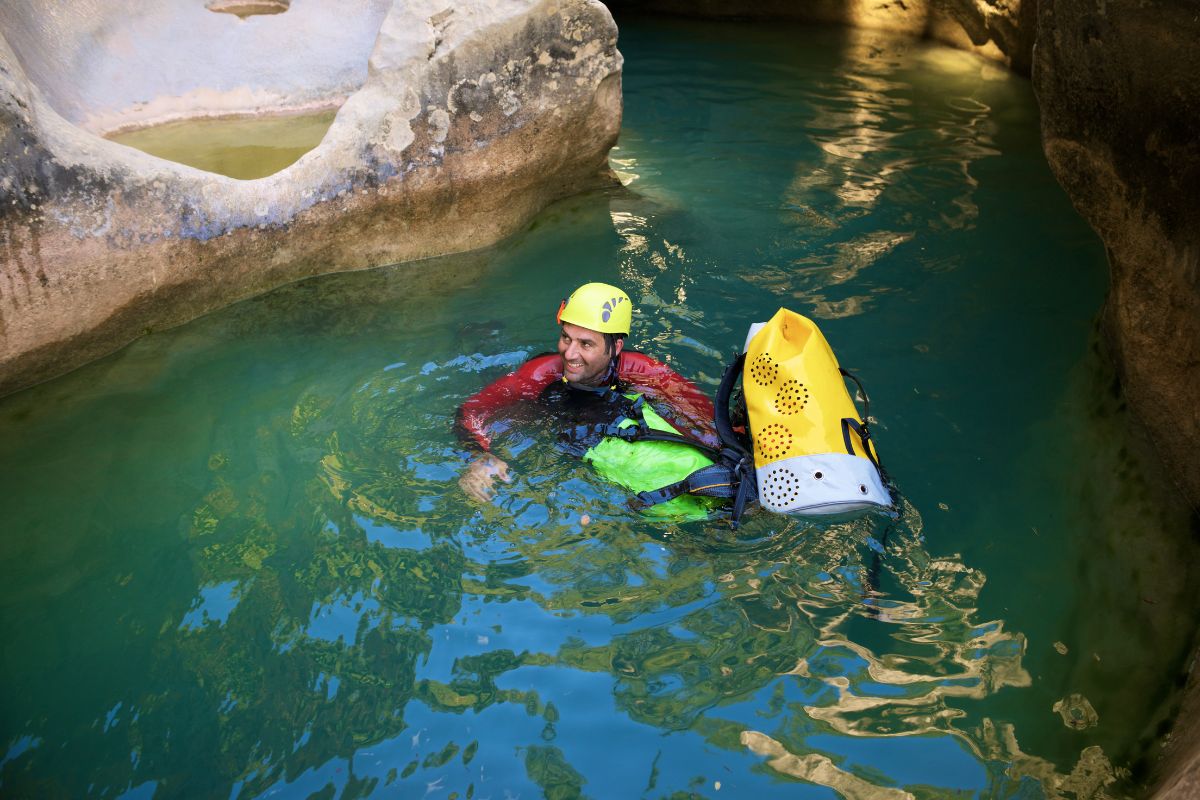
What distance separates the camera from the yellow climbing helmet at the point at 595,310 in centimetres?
506

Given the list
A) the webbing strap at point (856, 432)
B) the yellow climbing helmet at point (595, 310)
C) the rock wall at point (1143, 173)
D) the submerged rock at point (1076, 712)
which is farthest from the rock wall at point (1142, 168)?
the yellow climbing helmet at point (595, 310)

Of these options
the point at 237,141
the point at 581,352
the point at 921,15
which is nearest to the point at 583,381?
the point at 581,352

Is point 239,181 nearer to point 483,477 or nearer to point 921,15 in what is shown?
point 483,477

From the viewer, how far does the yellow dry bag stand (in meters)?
4.25

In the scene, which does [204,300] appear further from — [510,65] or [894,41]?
[894,41]

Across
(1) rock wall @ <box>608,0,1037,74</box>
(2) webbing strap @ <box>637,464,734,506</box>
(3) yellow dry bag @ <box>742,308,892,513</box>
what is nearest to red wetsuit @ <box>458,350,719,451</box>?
(2) webbing strap @ <box>637,464,734,506</box>

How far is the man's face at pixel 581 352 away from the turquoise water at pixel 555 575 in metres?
0.43

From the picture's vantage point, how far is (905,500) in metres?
4.98

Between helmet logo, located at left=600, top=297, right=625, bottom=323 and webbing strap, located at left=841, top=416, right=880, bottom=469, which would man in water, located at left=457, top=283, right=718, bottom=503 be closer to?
helmet logo, located at left=600, top=297, right=625, bottom=323

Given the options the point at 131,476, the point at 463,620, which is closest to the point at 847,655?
the point at 463,620

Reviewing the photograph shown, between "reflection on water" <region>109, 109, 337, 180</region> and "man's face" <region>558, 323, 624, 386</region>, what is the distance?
14.8 feet

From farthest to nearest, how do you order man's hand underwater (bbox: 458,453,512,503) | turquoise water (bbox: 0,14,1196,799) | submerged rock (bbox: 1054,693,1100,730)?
man's hand underwater (bbox: 458,453,512,503)
submerged rock (bbox: 1054,693,1100,730)
turquoise water (bbox: 0,14,1196,799)

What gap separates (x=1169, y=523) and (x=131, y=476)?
Answer: 5.28 m

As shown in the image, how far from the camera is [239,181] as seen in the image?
673 centimetres
